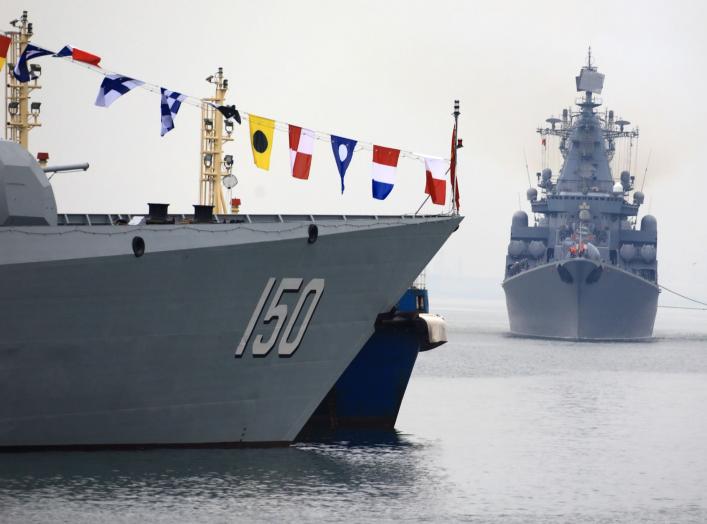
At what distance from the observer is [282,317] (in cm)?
2386

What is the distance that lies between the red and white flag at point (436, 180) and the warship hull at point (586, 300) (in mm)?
61291

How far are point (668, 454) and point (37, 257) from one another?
51.2 feet

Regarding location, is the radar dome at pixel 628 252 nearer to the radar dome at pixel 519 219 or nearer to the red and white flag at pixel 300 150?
the radar dome at pixel 519 219

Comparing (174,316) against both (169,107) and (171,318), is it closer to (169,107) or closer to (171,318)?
(171,318)

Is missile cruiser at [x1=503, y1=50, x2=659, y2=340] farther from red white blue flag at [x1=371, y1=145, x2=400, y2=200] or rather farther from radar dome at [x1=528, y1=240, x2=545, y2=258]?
red white blue flag at [x1=371, y1=145, x2=400, y2=200]

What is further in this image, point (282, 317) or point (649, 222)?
point (649, 222)

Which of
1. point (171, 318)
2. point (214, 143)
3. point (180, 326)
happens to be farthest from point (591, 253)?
point (171, 318)

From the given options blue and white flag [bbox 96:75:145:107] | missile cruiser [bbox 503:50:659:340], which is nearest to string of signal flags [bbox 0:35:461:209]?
blue and white flag [bbox 96:75:145:107]

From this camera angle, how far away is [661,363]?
219ft

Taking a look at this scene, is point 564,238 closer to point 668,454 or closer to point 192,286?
point 668,454

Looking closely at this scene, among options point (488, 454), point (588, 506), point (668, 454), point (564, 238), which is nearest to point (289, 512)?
point (588, 506)

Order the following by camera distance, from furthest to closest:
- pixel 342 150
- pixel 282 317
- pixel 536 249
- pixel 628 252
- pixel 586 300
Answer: pixel 536 249 < pixel 628 252 < pixel 586 300 < pixel 342 150 < pixel 282 317

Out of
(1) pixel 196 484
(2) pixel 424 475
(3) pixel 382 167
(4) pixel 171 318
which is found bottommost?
(2) pixel 424 475

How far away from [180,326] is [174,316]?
0.21m
